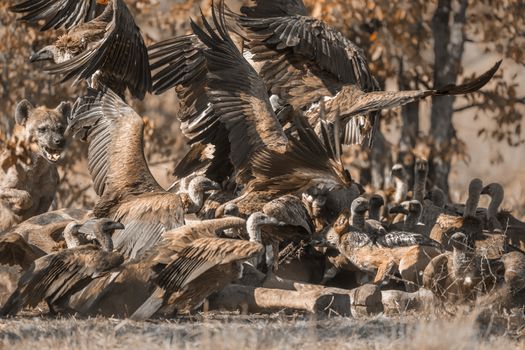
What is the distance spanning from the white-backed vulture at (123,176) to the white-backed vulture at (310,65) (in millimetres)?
2088

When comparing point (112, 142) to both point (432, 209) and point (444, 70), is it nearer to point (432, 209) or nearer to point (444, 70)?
point (432, 209)

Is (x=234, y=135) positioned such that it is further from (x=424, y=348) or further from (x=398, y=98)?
(x=424, y=348)

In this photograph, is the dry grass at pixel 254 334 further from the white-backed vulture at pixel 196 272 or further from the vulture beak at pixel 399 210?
the vulture beak at pixel 399 210

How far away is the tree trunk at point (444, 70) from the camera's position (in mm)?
16234

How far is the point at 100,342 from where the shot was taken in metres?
7.70

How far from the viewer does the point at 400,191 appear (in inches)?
588

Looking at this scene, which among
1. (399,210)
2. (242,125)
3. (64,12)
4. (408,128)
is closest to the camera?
(242,125)

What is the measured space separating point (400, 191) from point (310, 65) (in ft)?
7.63

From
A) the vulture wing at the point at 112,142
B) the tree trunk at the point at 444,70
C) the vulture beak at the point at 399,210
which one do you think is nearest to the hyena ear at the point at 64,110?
the vulture wing at the point at 112,142

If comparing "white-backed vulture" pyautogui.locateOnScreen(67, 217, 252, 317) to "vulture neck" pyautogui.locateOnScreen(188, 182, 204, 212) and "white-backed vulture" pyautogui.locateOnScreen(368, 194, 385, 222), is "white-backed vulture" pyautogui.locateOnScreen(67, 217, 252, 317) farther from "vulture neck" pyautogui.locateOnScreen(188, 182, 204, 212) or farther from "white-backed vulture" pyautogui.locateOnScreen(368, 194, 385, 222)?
"white-backed vulture" pyautogui.locateOnScreen(368, 194, 385, 222)

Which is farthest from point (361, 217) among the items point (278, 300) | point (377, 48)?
point (377, 48)

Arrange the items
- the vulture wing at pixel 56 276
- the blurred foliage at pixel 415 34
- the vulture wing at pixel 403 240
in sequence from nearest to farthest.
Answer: the vulture wing at pixel 56 276 < the vulture wing at pixel 403 240 < the blurred foliage at pixel 415 34

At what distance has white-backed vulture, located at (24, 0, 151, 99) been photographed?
11.6 m

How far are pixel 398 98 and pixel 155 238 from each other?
2.72 meters
